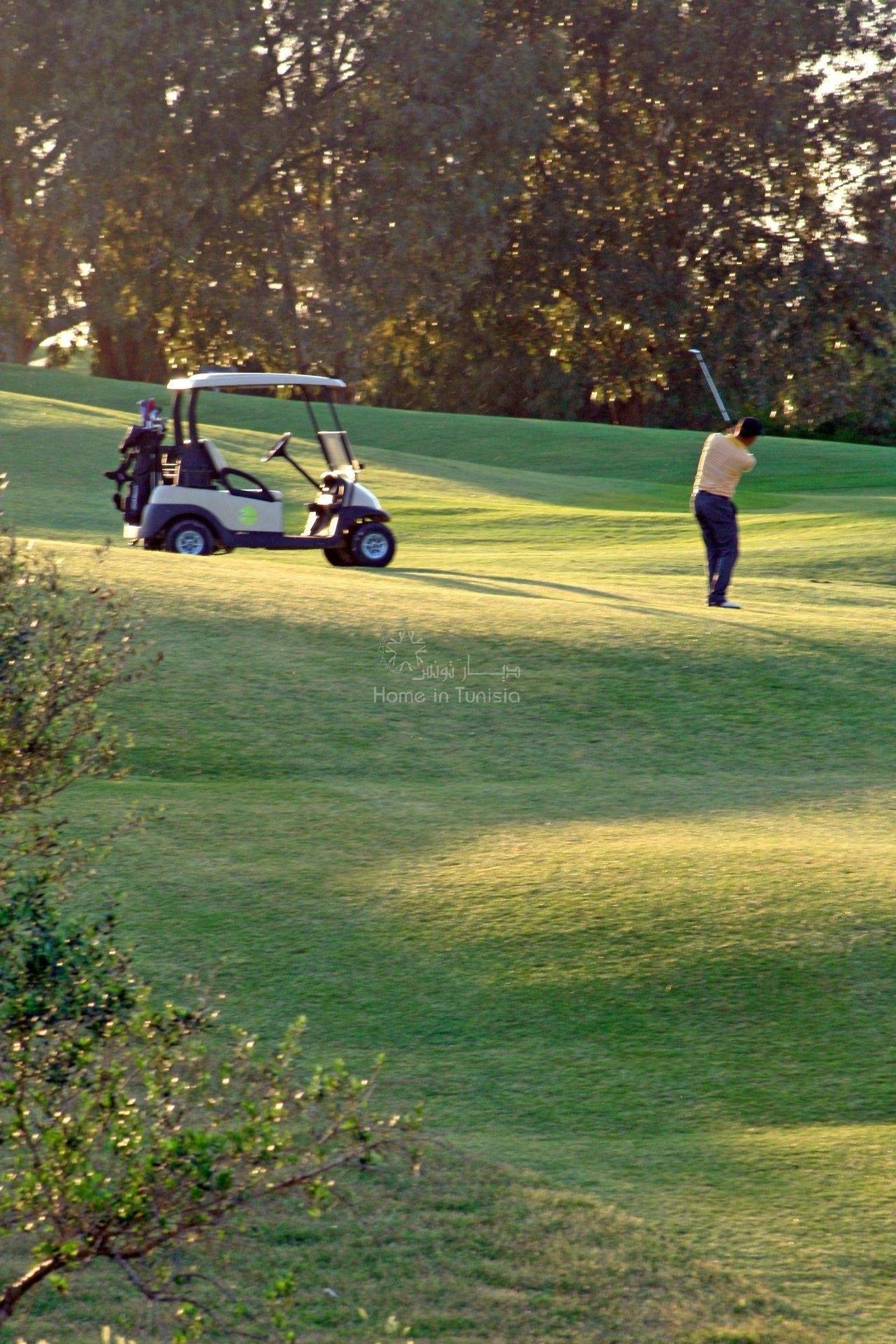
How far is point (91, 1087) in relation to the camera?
3.75 m

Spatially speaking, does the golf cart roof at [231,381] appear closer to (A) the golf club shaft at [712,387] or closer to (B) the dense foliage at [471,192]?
(A) the golf club shaft at [712,387]

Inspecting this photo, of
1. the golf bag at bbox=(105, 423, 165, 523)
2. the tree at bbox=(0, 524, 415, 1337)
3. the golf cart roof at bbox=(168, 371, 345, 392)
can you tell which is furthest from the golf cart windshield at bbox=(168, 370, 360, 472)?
the tree at bbox=(0, 524, 415, 1337)

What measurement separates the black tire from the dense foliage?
81.9 feet

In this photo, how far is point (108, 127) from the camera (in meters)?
38.6

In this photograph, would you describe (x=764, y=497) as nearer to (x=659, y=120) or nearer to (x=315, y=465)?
(x=315, y=465)

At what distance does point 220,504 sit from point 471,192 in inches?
1038

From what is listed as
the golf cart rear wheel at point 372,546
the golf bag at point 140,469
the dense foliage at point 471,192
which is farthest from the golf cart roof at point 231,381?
the dense foliage at point 471,192

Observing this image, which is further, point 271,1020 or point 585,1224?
point 271,1020

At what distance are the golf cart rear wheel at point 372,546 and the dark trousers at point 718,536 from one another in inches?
153

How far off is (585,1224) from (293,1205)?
921 millimetres

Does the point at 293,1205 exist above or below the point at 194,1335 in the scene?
below

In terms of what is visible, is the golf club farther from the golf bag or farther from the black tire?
the golf bag

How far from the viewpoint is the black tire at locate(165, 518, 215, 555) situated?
16.5 metres

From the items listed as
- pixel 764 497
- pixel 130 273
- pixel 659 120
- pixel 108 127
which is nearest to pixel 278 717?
pixel 764 497
